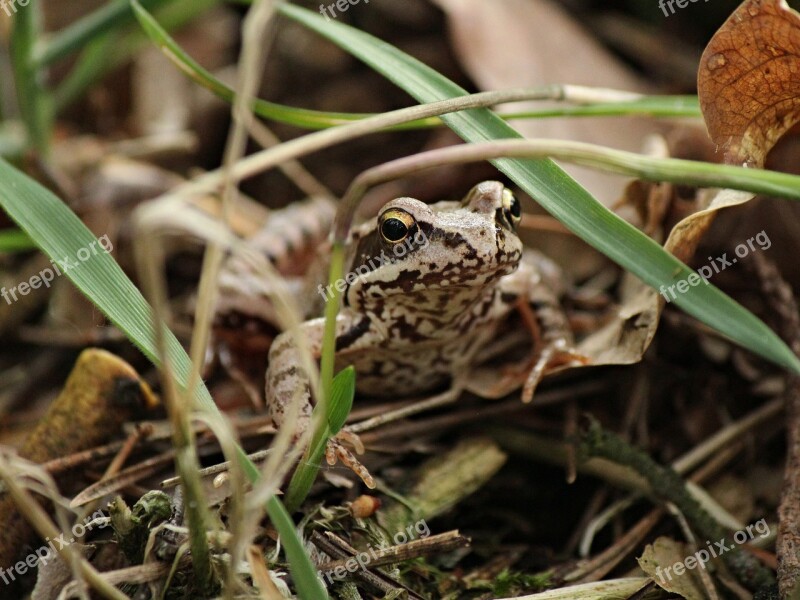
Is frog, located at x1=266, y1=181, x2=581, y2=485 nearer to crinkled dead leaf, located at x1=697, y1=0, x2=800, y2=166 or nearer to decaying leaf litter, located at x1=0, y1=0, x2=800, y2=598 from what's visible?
decaying leaf litter, located at x1=0, y1=0, x2=800, y2=598

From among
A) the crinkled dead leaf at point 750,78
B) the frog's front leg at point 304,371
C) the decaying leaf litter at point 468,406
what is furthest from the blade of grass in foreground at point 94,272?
the crinkled dead leaf at point 750,78

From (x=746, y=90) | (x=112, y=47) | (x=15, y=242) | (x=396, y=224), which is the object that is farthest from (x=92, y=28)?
(x=746, y=90)

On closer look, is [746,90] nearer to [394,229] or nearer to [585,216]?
[585,216]

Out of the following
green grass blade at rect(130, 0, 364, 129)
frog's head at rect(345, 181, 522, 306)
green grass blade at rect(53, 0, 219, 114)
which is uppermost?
green grass blade at rect(53, 0, 219, 114)

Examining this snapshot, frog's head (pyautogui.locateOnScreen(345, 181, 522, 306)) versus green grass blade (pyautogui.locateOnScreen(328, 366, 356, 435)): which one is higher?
frog's head (pyautogui.locateOnScreen(345, 181, 522, 306))

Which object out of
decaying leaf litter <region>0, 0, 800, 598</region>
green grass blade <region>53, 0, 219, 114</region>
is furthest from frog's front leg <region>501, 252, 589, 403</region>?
green grass blade <region>53, 0, 219, 114</region>

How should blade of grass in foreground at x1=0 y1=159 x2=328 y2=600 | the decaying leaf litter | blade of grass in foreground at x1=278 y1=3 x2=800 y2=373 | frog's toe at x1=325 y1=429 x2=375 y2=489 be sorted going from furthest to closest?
frog's toe at x1=325 y1=429 x2=375 y2=489 → the decaying leaf litter → blade of grass in foreground at x1=0 y1=159 x2=328 y2=600 → blade of grass in foreground at x1=278 y1=3 x2=800 y2=373
